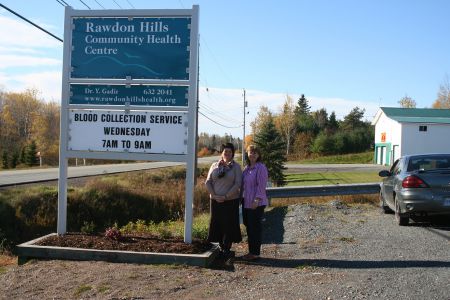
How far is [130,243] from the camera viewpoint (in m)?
7.71

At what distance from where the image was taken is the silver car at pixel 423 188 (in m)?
9.63

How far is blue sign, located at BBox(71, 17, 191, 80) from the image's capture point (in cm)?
791

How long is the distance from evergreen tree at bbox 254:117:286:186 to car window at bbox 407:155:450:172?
27450 millimetres

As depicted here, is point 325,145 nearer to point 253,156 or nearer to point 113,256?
point 253,156

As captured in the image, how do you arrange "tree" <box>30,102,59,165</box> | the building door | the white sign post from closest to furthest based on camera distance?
the white sign post
the building door
"tree" <box>30,102,59,165</box>

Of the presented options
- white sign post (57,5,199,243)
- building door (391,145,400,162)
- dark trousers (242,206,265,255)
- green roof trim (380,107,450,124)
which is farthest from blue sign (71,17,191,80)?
building door (391,145,400,162)

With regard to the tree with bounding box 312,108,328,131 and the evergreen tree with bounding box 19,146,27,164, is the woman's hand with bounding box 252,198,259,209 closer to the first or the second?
the evergreen tree with bounding box 19,146,27,164

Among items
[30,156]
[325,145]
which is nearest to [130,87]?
[30,156]

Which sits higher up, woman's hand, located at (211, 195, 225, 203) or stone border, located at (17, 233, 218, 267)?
woman's hand, located at (211, 195, 225, 203)

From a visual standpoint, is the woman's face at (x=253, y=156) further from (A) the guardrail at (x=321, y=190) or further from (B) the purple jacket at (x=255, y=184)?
(A) the guardrail at (x=321, y=190)

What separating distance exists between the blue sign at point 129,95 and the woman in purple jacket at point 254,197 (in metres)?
1.44

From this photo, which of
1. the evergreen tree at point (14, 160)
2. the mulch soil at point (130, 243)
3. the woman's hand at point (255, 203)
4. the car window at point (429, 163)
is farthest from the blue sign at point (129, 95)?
the evergreen tree at point (14, 160)

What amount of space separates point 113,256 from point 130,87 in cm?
263

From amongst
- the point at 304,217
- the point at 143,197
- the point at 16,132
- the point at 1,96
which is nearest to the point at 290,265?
the point at 304,217
